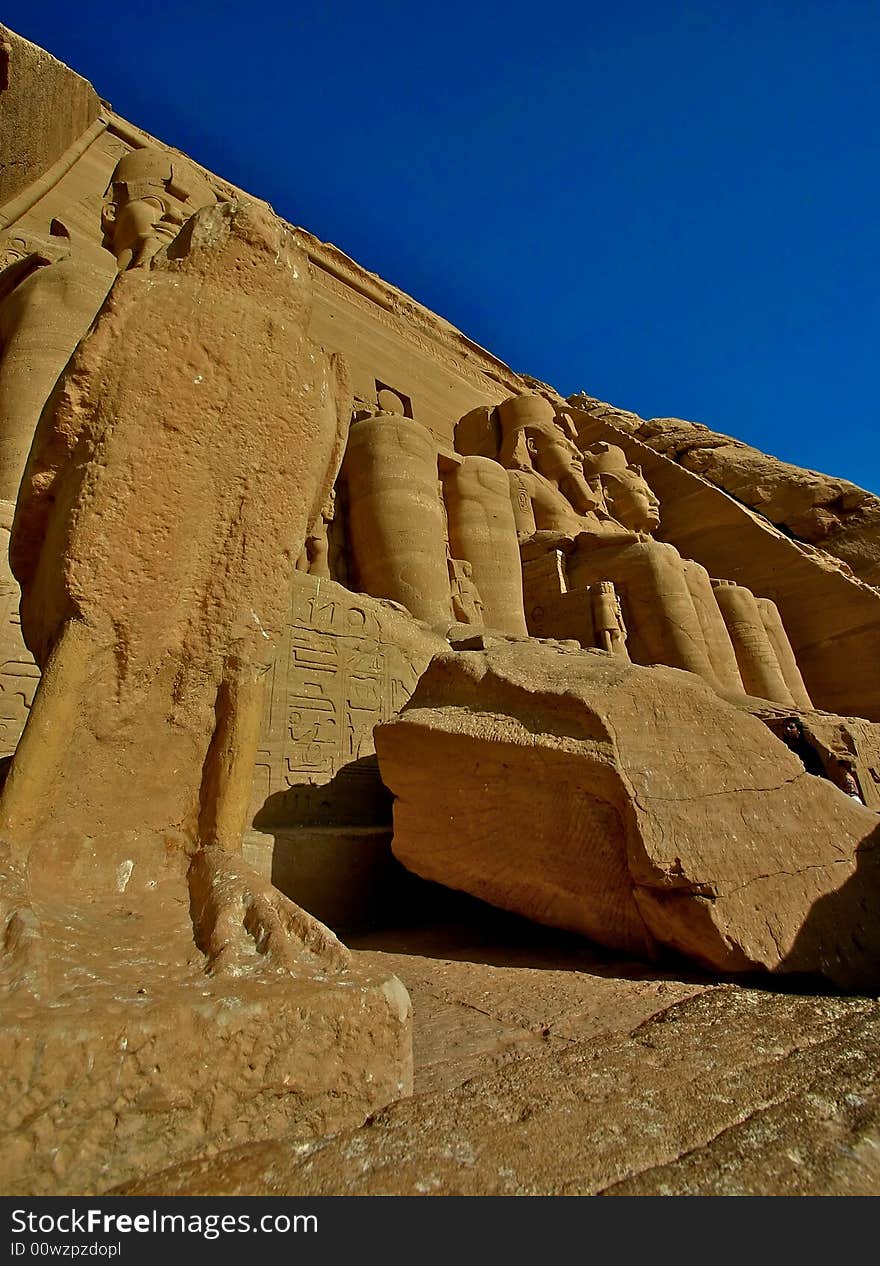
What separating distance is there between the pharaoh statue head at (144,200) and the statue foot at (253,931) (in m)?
5.01

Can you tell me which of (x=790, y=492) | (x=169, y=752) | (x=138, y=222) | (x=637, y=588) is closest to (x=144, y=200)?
(x=138, y=222)

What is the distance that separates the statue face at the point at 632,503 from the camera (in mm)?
10750

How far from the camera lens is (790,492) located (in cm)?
1388

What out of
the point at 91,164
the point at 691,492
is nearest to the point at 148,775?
the point at 91,164

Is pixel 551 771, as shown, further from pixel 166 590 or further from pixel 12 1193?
pixel 12 1193

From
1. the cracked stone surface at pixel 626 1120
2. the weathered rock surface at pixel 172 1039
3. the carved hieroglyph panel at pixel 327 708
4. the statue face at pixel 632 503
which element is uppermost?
the statue face at pixel 632 503

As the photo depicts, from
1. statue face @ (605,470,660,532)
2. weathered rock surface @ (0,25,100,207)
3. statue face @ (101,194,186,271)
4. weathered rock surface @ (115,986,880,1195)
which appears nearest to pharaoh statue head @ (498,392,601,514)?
statue face @ (605,470,660,532)

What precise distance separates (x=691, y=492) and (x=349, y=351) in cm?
653

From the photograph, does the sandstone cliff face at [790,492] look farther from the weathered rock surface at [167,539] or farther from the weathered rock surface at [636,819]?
the weathered rock surface at [167,539]

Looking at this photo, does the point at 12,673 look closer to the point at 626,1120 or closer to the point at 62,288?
the point at 626,1120

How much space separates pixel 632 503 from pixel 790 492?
5.17m

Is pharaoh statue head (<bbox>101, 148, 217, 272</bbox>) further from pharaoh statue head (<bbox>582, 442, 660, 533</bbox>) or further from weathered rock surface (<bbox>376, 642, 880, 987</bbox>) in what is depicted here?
pharaoh statue head (<bbox>582, 442, 660, 533</bbox>)

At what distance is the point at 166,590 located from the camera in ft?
5.48

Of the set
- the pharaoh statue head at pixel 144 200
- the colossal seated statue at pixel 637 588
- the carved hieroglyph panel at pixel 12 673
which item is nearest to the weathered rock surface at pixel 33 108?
the pharaoh statue head at pixel 144 200
